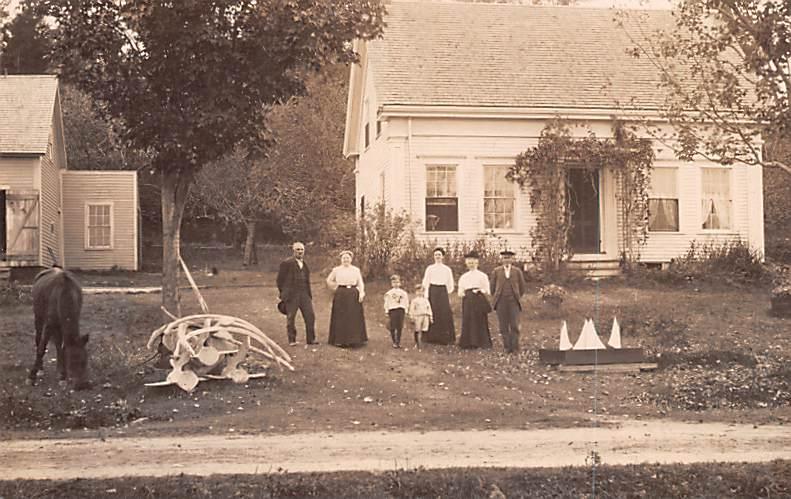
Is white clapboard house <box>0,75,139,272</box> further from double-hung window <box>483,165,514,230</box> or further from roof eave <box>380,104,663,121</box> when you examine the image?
double-hung window <box>483,165,514,230</box>

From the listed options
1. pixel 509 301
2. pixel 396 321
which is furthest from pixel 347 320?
pixel 509 301

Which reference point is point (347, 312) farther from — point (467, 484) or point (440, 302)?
point (467, 484)

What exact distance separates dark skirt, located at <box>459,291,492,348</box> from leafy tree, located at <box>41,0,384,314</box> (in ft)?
14.3

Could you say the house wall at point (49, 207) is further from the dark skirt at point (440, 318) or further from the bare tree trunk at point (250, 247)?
the dark skirt at point (440, 318)

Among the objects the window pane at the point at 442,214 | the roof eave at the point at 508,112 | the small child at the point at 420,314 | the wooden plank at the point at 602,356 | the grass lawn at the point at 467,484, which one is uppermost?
the roof eave at the point at 508,112

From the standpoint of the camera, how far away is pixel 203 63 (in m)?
12.2

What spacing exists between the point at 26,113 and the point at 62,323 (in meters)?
15.5

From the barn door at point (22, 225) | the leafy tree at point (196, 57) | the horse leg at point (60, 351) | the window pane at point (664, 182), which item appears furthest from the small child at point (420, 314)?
the barn door at point (22, 225)

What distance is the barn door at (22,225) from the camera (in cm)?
2328

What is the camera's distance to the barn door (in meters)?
23.3

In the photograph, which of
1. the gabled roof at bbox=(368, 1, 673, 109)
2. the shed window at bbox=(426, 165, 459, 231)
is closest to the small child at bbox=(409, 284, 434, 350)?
the shed window at bbox=(426, 165, 459, 231)

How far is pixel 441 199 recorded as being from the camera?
21.1 meters

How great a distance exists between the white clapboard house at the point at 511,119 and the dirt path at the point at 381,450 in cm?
1173

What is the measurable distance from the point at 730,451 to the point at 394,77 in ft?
47.0
